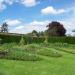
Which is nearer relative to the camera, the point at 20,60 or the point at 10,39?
the point at 20,60

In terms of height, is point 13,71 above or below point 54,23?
below

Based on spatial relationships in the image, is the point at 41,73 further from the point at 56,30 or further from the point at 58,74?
the point at 56,30

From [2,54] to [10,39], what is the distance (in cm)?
2222

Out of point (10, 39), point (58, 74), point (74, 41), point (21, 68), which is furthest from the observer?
point (74, 41)

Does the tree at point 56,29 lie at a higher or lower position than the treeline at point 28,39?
higher

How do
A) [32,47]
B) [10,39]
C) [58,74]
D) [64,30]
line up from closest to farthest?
1. [58,74]
2. [32,47]
3. [10,39]
4. [64,30]

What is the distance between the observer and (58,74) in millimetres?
11797

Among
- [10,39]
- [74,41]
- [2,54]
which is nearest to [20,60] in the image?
[2,54]

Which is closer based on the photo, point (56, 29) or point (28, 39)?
point (28, 39)

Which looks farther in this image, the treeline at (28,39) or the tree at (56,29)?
the tree at (56,29)

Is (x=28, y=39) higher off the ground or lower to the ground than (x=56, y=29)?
lower

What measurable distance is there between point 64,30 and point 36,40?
16.4 m

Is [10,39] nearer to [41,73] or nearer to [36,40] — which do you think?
[36,40]

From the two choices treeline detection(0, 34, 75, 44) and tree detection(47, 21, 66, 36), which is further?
tree detection(47, 21, 66, 36)
